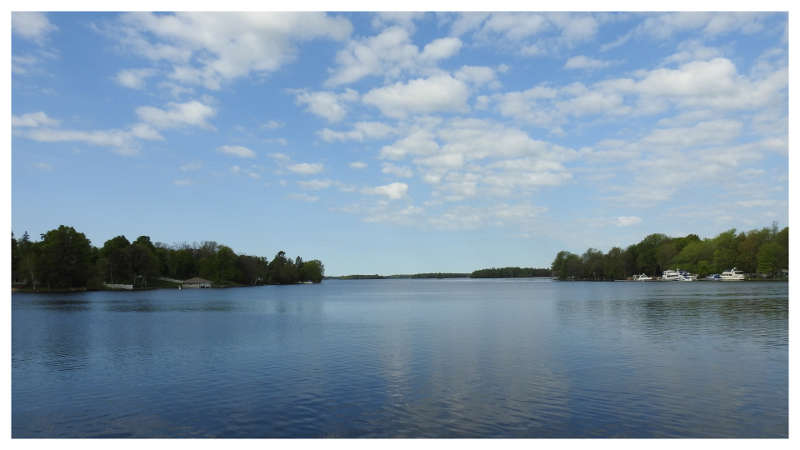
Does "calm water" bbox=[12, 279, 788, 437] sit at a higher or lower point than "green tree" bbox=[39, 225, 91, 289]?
lower

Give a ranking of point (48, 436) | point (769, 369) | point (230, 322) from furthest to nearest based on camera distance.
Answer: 1. point (230, 322)
2. point (769, 369)
3. point (48, 436)

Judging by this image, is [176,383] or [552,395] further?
[176,383]

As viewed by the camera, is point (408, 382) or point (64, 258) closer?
point (408, 382)

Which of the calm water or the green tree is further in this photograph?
the green tree

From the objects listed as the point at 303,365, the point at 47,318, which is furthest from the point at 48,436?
the point at 47,318

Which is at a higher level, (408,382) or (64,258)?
(64,258)

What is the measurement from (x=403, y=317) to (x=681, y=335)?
3714 cm

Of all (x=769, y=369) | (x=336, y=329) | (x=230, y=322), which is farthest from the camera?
(x=230, y=322)

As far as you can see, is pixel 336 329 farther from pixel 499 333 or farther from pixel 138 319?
pixel 138 319

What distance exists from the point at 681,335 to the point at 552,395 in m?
29.9

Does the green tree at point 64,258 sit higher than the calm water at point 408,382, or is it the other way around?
the green tree at point 64,258

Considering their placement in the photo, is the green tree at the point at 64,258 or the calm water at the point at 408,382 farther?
the green tree at the point at 64,258

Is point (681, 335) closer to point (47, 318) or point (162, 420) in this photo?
point (162, 420)

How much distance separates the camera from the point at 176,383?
3098 cm
